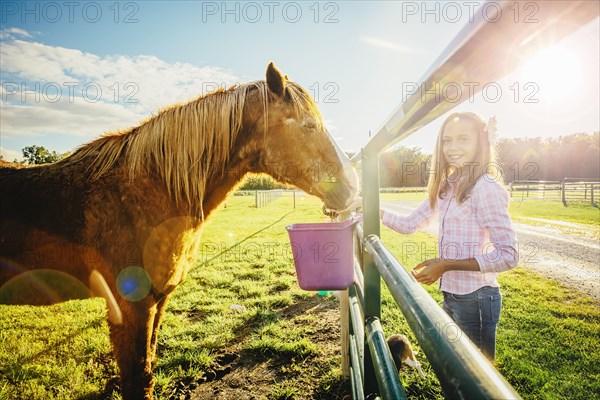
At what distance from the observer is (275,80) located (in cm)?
264

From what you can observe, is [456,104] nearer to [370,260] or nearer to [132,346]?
[370,260]

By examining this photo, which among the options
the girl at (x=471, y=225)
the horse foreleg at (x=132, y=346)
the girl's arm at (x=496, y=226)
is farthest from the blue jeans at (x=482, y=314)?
the horse foreleg at (x=132, y=346)

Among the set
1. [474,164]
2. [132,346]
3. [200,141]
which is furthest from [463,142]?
[132,346]

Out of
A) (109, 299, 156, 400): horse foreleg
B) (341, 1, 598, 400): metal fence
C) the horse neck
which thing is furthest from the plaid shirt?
(109, 299, 156, 400): horse foreleg

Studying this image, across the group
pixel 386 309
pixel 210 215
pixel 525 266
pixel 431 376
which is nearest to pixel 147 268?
pixel 210 215

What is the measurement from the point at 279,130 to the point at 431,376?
9.51 ft

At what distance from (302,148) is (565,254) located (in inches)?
351

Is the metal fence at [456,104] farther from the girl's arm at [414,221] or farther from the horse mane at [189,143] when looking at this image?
the horse mane at [189,143]

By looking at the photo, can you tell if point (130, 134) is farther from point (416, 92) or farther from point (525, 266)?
point (525, 266)

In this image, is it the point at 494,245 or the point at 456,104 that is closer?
the point at 456,104

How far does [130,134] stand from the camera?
287 cm

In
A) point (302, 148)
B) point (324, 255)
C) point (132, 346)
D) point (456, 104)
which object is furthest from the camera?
point (302, 148)

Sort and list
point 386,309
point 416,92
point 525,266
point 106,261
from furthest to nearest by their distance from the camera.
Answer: point 525,266, point 386,309, point 106,261, point 416,92

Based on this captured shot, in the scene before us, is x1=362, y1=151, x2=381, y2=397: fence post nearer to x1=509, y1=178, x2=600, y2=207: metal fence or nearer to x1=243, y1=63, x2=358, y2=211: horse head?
x1=243, y1=63, x2=358, y2=211: horse head
